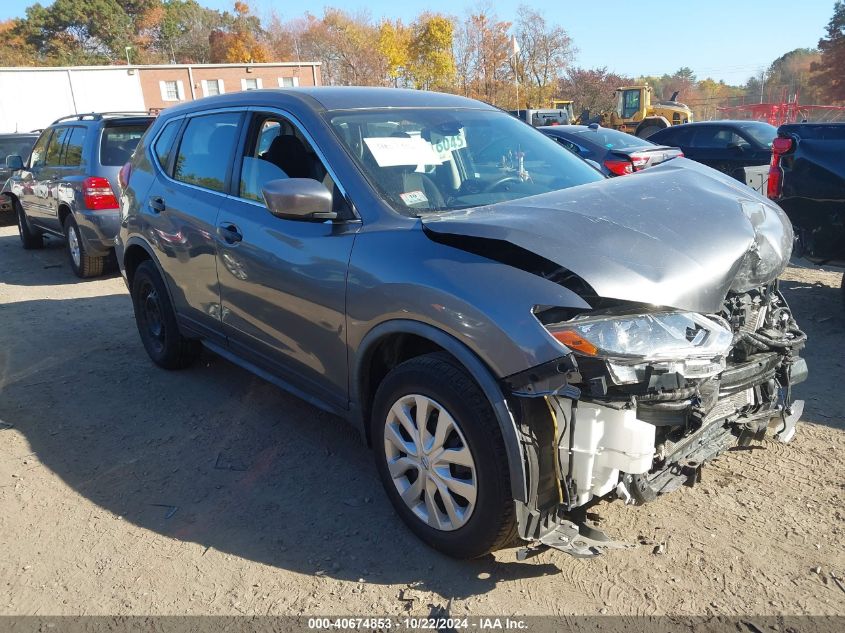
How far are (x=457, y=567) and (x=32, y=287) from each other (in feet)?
24.0

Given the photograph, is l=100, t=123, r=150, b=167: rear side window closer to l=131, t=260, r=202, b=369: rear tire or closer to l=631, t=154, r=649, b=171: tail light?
l=131, t=260, r=202, b=369: rear tire

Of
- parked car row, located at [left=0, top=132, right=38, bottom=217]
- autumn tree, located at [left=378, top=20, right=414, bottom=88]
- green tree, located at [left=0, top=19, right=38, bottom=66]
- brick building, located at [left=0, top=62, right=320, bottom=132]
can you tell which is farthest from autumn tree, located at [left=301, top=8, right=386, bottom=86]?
parked car row, located at [left=0, top=132, right=38, bottom=217]

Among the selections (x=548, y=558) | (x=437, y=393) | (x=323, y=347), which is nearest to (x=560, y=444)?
(x=437, y=393)

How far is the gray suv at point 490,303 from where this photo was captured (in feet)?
7.61

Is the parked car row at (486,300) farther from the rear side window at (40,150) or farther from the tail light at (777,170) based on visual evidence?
the rear side window at (40,150)

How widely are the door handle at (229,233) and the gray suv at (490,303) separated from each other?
0.05 ft

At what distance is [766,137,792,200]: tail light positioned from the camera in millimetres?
5832

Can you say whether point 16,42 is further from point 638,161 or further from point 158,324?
point 158,324

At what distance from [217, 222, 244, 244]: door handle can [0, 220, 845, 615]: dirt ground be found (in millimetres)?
1194

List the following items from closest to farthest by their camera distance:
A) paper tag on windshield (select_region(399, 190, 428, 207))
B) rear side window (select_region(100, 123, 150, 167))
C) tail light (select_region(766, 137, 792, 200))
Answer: paper tag on windshield (select_region(399, 190, 428, 207))
tail light (select_region(766, 137, 792, 200))
rear side window (select_region(100, 123, 150, 167))

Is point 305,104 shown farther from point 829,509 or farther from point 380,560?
point 829,509

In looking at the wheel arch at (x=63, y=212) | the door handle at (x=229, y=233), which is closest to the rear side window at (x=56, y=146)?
the wheel arch at (x=63, y=212)

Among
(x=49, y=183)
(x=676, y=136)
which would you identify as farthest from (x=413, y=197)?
(x=676, y=136)

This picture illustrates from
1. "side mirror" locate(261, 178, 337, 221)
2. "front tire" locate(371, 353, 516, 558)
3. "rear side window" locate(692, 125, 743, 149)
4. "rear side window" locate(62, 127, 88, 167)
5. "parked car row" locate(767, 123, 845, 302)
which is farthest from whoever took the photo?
Answer: "rear side window" locate(692, 125, 743, 149)
